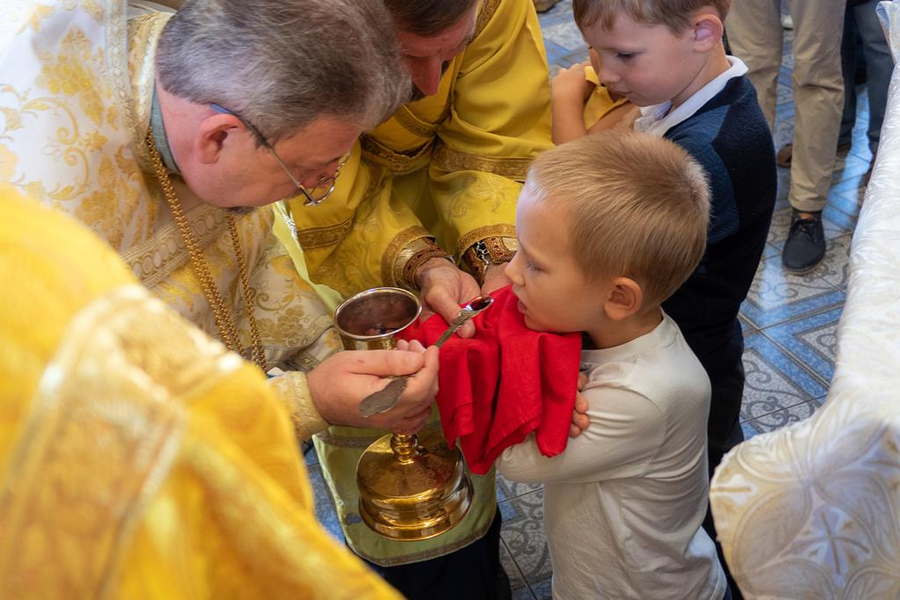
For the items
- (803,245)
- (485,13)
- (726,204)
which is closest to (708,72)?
(726,204)

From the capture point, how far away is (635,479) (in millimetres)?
1472

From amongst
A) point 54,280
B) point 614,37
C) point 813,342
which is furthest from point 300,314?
point 813,342

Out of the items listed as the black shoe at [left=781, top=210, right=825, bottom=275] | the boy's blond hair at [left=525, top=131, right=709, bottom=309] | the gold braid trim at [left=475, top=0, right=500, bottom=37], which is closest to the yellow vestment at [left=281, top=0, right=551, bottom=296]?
the gold braid trim at [left=475, top=0, right=500, bottom=37]

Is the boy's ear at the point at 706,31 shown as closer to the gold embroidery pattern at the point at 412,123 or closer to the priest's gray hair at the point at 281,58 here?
the gold embroidery pattern at the point at 412,123

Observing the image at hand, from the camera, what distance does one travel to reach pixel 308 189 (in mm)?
1337

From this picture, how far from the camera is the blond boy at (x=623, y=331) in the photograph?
1.32 meters

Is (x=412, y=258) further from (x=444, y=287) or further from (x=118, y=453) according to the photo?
(x=118, y=453)

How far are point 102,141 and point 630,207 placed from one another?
0.75 metres

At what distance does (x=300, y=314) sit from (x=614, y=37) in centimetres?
77

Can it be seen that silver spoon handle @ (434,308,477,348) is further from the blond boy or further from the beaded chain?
the beaded chain

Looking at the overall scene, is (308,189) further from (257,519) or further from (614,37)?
(257,519)

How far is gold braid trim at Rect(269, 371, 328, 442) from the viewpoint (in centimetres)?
137

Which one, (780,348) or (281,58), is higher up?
(281,58)

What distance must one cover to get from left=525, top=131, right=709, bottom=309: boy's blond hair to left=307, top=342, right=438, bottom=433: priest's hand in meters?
0.28
